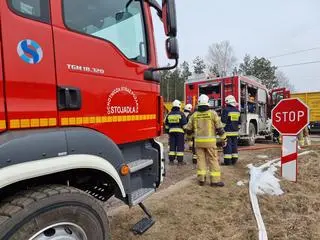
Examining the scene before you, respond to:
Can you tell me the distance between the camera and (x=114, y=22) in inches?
120

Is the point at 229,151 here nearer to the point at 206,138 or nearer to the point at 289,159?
the point at 206,138

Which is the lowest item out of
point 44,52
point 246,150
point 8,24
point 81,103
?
point 246,150

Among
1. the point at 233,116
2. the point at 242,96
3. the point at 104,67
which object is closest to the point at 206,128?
the point at 233,116

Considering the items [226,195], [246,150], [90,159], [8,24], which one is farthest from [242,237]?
[246,150]

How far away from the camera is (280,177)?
629cm

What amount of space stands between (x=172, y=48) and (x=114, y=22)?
0.57m

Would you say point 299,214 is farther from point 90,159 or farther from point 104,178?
point 90,159

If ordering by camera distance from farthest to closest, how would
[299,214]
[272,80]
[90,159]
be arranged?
[272,80], [299,214], [90,159]

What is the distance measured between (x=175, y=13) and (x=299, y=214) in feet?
10.3

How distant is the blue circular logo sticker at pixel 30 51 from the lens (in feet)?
6.91

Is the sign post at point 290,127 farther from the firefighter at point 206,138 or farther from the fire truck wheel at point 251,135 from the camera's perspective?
the fire truck wheel at point 251,135

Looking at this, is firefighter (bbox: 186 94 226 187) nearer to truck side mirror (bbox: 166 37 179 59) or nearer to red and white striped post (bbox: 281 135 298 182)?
red and white striped post (bbox: 281 135 298 182)

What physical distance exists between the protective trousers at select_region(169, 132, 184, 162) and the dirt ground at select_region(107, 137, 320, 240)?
2.53m

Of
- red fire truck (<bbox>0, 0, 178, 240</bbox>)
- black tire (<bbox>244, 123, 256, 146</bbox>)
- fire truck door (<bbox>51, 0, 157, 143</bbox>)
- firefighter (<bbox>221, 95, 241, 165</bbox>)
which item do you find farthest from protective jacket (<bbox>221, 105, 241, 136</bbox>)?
red fire truck (<bbox>0, 0, 178, 240</bbox>)
